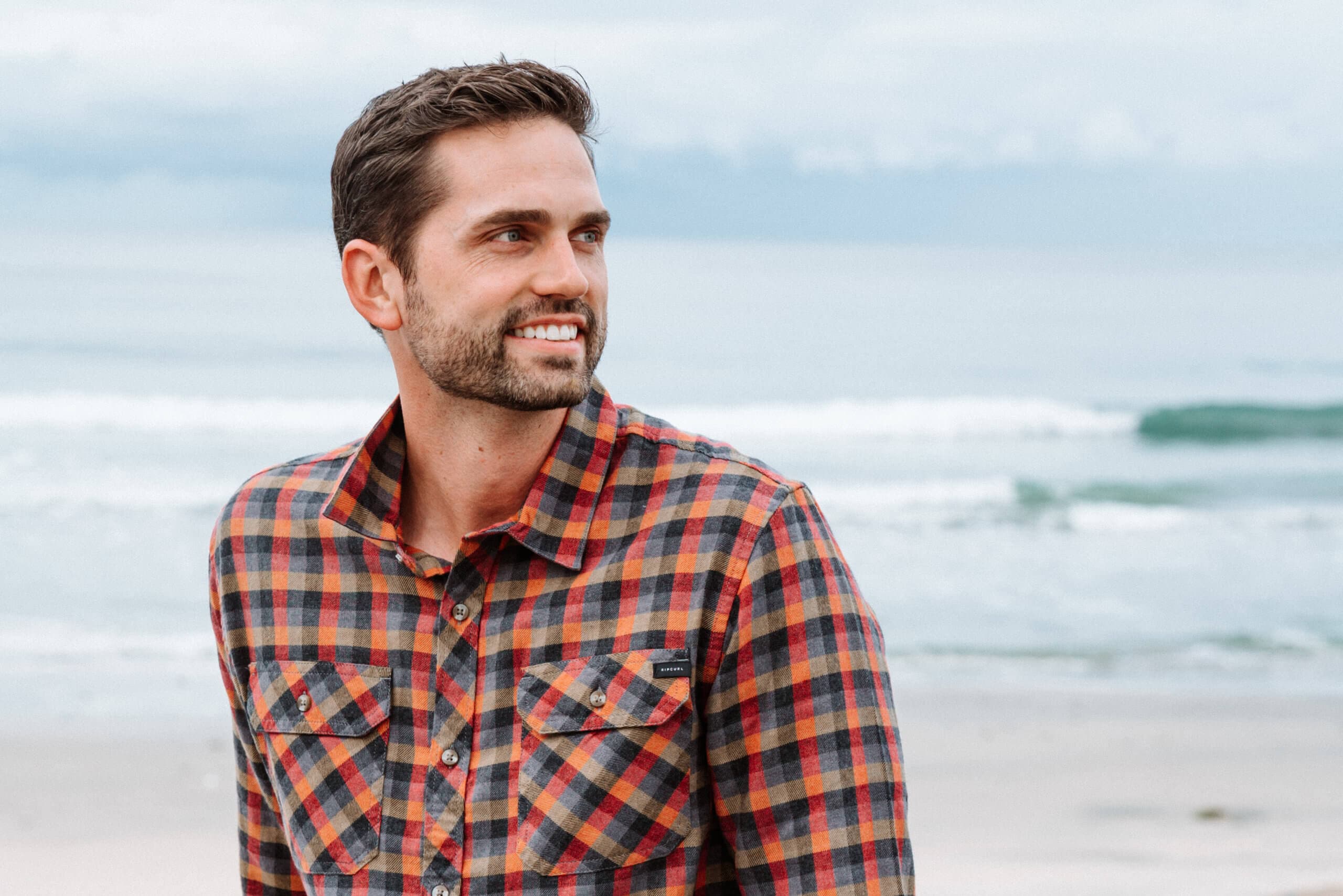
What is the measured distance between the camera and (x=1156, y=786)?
6688mm

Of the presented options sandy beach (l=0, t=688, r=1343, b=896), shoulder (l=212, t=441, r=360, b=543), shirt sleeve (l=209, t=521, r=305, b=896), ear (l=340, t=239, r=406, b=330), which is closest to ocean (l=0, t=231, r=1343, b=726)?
sandy beach (l=0, t=688, r=1343, b=896)

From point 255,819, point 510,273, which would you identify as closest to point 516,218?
point 510,273

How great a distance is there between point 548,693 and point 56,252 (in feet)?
130

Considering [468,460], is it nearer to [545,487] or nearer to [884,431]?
[545,487]

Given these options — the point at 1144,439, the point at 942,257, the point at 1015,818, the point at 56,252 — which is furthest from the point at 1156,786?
the point at 942,257

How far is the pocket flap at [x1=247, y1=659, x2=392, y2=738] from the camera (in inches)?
79.5

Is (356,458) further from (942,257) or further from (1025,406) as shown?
(942,257)

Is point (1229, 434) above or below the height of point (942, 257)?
below

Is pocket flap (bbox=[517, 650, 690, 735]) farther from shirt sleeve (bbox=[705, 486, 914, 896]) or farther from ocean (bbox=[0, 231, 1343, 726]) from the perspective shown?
ocean (bbox=[0, 231, 1343, 726])

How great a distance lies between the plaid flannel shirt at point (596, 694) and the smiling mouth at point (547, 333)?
0.57ft

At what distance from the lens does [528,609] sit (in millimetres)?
1992

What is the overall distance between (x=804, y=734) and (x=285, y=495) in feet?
3.00

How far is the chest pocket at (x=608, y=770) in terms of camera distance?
1.87 metres

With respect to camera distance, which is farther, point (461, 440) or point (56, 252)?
point (56, 252)
